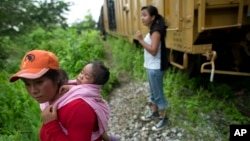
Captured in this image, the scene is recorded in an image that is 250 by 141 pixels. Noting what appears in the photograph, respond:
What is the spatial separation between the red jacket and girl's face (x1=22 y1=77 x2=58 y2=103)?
0.12m

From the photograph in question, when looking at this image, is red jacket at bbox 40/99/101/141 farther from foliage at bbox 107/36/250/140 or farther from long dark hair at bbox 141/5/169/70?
foliage at bbox 107/36/250/140

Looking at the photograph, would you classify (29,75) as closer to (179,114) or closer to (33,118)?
(33,118)

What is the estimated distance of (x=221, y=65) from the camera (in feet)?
19.6

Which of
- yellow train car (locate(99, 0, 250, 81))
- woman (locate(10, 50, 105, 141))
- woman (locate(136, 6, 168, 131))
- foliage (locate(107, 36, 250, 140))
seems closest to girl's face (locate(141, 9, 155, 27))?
woman (locate(136, 6, 168, 131))

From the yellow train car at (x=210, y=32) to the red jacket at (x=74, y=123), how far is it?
113 inches

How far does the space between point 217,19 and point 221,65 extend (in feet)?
6.13

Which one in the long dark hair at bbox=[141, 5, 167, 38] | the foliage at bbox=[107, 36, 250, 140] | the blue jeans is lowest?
the foliage at bbox=[107, 36, 250, 140]

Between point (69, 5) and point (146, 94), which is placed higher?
point (69, 5)

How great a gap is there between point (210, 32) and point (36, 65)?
374 centimetres

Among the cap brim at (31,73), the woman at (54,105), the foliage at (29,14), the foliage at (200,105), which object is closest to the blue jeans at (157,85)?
the foliage at (200,105)

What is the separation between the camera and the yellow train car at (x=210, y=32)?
4223 mm

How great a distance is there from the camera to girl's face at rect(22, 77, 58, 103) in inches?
63.3

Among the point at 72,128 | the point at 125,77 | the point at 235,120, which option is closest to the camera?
the point at 72,128

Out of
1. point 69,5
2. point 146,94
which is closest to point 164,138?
point 146,94
